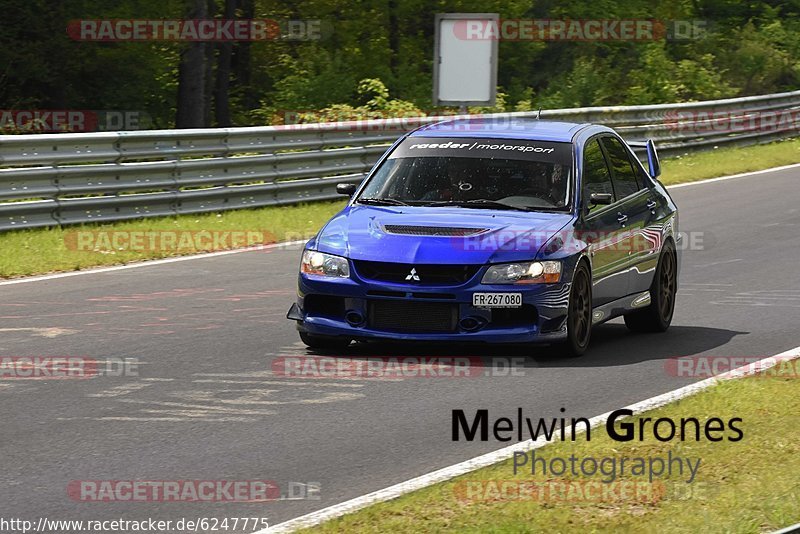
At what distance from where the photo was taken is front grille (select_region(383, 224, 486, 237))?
1012 cm

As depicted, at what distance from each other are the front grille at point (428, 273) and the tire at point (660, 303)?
7.56ft

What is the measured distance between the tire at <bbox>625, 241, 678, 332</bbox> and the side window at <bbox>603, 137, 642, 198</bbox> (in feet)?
1.96

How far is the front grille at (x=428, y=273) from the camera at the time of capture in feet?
32.5

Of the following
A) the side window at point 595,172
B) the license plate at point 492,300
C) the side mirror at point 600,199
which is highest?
the side window at point 595,172

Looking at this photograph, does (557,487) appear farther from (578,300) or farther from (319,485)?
(578,300)

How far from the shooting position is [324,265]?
10211 millimetres

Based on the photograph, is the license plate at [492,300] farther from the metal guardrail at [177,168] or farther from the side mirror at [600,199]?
the metal guardrail at [177,168]

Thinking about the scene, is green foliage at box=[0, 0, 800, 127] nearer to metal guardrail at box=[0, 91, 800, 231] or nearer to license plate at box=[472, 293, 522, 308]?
metal guardrail at box=[0, 91, 800, 231]

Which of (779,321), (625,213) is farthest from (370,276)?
(779,321)

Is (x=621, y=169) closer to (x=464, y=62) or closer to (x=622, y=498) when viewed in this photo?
(x=622, y=498)

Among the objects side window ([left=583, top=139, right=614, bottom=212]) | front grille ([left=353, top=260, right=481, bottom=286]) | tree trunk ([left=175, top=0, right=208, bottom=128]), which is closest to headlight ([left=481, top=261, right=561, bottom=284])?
front grille ([left=353, top=260, right=481, bottom=286])

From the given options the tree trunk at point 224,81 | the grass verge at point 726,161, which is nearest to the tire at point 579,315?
the grass verge at point 726,161

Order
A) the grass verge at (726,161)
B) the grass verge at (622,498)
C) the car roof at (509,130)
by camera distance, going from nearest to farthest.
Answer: the grass verge at (622,498) → the car roof at (509,130) → the grass verge at (726,161)

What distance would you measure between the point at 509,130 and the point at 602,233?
→ 3.87 ft
